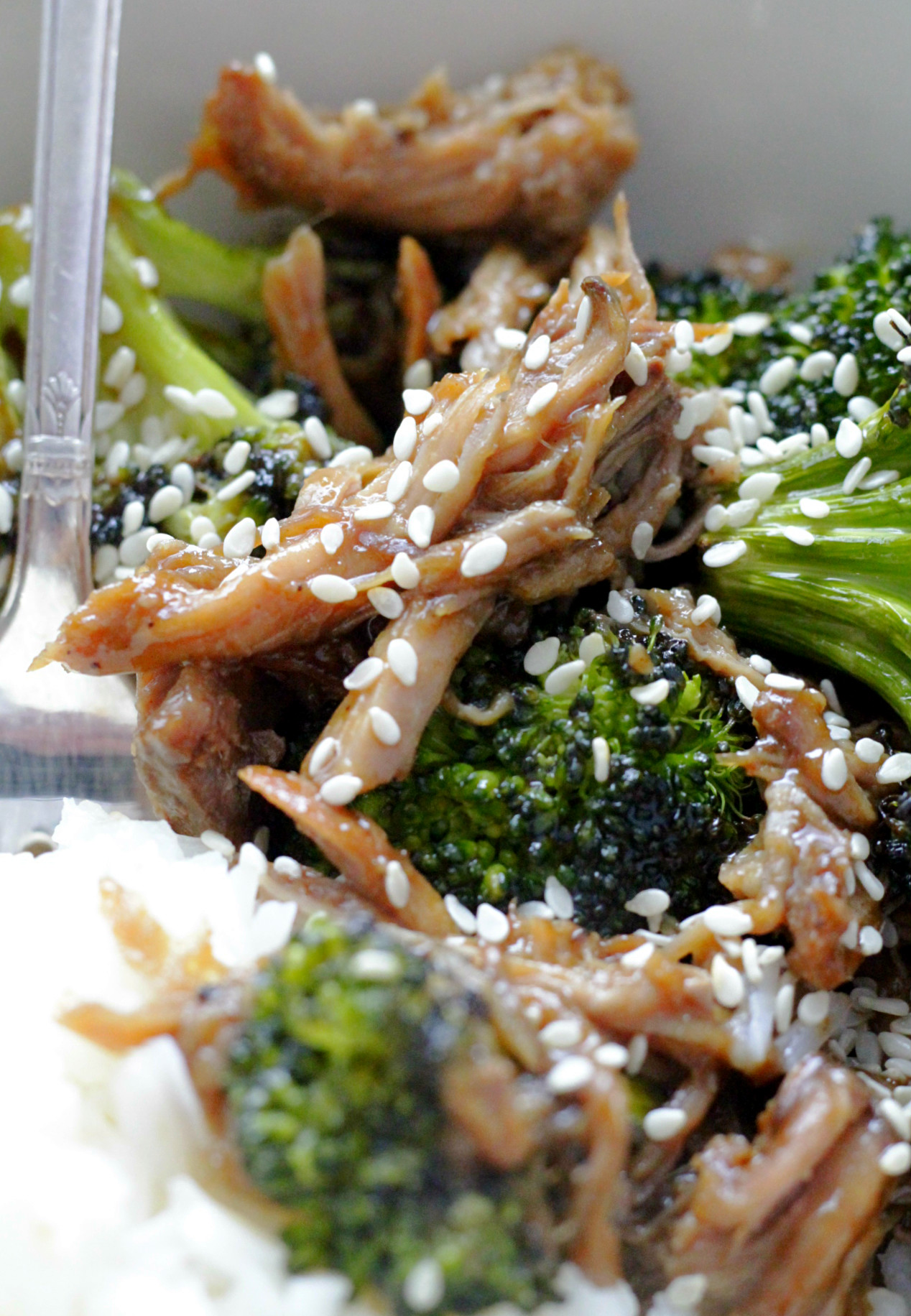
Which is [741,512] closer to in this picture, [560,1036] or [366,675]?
[366,675]

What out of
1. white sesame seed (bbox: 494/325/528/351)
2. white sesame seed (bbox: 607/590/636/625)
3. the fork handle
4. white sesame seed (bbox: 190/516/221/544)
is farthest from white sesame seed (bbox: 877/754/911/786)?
the fork handle

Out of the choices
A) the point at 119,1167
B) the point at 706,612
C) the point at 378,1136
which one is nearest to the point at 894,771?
the point at 706,612

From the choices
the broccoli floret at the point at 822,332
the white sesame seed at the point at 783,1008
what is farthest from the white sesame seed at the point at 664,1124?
the broccoli floret at the point at 822,332

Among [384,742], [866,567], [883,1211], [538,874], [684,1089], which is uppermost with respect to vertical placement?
[866,567]

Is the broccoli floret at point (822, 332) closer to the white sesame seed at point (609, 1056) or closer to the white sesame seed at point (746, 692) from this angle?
the white sesame seed at point (746, 692)

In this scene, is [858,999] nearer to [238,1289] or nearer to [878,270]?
[238,1289]

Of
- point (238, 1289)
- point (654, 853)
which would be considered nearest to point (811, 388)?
point (654, 853)
